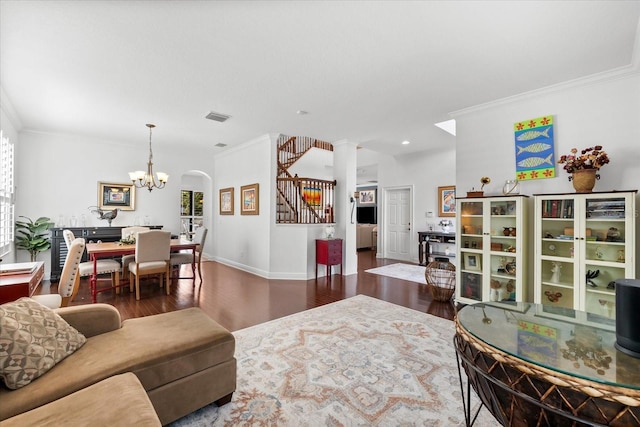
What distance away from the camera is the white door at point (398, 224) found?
772cm

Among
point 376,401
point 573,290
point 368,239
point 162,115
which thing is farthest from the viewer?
point 368,239

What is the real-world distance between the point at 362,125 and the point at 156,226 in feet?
16.1

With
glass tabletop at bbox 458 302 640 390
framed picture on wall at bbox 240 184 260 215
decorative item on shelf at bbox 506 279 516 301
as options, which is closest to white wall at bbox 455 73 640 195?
decorative item on shelf at bbox 506 279 516 301

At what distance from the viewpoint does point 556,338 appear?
1145mm

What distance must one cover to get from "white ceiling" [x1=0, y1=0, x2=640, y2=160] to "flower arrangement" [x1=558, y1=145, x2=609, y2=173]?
2.70ft

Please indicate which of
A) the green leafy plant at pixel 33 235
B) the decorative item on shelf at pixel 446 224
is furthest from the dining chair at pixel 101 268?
the decorative item on shelf at pixel 446 224

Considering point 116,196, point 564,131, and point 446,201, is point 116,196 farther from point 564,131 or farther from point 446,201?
point 564,131

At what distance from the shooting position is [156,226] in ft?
20.9

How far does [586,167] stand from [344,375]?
10.5 feet

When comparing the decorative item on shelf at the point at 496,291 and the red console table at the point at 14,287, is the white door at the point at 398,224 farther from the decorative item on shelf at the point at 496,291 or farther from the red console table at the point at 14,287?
the red console table at the point at 14,287

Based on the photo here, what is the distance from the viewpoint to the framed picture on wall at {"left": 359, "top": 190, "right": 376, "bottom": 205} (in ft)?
39.9

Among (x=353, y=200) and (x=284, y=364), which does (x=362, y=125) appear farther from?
(x=284, y=364)

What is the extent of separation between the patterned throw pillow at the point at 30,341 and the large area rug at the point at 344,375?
2.54 feet

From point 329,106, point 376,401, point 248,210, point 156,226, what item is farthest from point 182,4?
point 156,226
